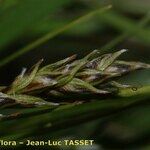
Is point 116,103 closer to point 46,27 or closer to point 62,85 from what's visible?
point 62,85

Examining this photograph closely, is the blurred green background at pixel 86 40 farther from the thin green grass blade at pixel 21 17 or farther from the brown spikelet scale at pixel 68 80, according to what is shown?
the brown spikelet scale at pixel 68 80

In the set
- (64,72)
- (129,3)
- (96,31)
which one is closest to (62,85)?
(64,72)

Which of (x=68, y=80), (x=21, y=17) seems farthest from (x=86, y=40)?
(x=68, y=80)

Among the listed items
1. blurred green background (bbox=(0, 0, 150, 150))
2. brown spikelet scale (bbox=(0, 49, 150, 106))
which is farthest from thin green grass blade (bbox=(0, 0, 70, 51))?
brown spikelet scale (bbox=(0, 49, 150, 106))

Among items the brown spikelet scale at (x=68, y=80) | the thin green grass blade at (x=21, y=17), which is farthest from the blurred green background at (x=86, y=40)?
the brown spikelet scale at (x=68, y=80)

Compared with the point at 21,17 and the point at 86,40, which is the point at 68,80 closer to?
the point at 21,17

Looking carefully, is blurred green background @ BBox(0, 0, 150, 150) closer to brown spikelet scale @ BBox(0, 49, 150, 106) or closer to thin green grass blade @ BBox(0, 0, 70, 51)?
thin green grass blade @ BBox(0, 0, 70, 51)

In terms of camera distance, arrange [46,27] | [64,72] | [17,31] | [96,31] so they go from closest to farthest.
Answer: [64,72], [17,31], [46,27], [96,31]

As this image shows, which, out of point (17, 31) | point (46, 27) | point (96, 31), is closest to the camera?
point (17, 31)

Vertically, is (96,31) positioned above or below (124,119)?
above
